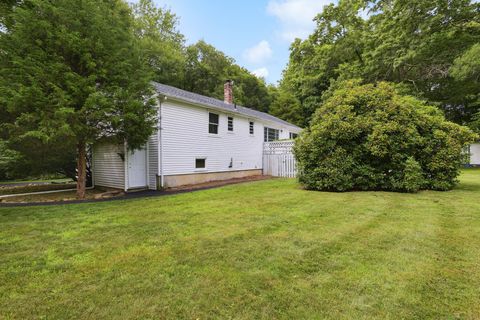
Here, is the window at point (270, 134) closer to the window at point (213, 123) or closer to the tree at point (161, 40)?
the window at point (213, 123)

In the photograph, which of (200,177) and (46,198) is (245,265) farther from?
(200,177)

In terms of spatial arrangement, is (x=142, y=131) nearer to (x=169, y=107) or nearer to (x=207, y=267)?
(x=169, y=107)

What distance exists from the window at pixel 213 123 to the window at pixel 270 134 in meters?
5.35

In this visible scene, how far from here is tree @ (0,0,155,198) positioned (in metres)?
6.46

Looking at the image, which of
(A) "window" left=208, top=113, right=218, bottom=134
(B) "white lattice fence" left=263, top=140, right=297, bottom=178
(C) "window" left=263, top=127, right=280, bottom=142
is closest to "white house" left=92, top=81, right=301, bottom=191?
(A) "window" left=208, top=113, right=218, bottom=134

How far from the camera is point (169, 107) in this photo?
34.6 feet

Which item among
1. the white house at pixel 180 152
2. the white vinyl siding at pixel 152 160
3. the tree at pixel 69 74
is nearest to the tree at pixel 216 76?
the white house at pixel 180 152

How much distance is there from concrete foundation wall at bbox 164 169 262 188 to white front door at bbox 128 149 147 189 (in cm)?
96

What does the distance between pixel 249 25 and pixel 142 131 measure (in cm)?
1500

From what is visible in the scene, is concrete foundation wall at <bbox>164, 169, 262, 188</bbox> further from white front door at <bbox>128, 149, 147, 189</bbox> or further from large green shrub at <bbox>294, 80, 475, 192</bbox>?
large green shrub at <bbox>294, 80, 475, 192</bbox>

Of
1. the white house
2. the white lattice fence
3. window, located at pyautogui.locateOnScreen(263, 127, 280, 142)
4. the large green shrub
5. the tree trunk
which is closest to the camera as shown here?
the large green shrub

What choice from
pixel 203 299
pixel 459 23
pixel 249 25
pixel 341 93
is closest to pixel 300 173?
pixel 341 93

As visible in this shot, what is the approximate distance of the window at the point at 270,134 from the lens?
17.9 m

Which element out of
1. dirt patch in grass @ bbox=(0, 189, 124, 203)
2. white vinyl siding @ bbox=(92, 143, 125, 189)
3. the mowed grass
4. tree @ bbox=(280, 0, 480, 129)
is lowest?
the mowed grass
